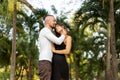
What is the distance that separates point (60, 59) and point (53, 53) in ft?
→ 0.49

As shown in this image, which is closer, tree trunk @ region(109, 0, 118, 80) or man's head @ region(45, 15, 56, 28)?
man's head @ region(45, 15, 56, 28)

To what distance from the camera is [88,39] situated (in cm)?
3803

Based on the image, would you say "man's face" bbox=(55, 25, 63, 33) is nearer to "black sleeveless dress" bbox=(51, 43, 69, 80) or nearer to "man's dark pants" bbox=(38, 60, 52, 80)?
"black sleeveless dress" bbox=(51, 43, 69, 80)

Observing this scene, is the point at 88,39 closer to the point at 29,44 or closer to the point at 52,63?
the point at 29,44

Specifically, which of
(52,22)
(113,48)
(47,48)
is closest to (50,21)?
(52,22)

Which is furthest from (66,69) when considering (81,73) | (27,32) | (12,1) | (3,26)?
(81,73)

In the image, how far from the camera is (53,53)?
5.36 m

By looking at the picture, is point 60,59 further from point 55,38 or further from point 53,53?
point 55,38

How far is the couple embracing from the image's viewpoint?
527 centimetres

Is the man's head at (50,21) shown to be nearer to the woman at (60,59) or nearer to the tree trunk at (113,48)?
the woman at (60,59)

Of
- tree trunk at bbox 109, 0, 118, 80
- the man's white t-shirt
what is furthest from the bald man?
tree trunk at bbox 109, 0, 118, 80

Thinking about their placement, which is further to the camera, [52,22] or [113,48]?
[113,48]

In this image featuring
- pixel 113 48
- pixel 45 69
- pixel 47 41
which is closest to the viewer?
pixel 45 69

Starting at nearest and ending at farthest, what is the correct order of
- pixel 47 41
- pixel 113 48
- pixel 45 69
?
pixel 45 69 → pixel 47 41 → pixel 113 48
